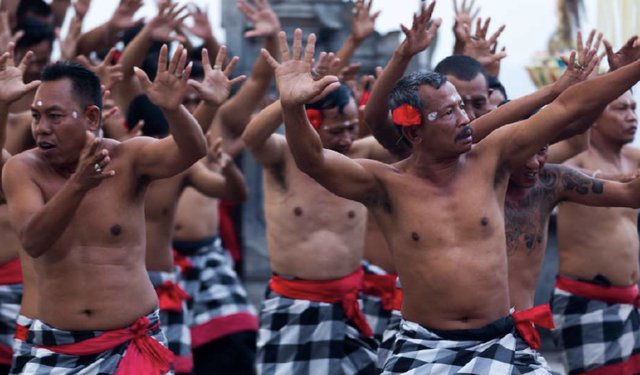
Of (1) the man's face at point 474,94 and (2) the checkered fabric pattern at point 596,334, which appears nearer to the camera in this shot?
(1) the man's face at point 474,94

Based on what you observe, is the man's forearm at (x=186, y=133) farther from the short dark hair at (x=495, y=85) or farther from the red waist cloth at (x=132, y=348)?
the short dark hair at (x=495, y=85)

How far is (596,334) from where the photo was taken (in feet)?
17.8

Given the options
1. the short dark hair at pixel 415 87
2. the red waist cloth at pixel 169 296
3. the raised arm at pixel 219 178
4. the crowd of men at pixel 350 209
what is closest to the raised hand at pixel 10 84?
the crowd of men at pixel 350 209

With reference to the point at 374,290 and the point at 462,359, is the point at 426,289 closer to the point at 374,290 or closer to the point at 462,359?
the point at 462,359

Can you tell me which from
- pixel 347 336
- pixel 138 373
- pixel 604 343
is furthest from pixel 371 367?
pixel 138 373

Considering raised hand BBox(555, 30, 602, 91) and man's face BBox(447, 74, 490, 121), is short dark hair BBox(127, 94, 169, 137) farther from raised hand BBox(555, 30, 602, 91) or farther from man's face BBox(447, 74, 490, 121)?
raised hand BBox(555, 30, 602, 91)

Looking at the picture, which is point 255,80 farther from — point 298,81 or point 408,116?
point 298,81

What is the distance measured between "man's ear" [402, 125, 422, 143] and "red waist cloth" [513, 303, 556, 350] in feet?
2.61

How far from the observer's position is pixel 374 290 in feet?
18.4

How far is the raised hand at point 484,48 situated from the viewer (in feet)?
17.2

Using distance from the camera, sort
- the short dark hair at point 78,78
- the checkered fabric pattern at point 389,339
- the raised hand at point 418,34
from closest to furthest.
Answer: the short dark hair at point 78,78 < the raised hand at point 418,34 < the checkered fabric pattern at point 389,339

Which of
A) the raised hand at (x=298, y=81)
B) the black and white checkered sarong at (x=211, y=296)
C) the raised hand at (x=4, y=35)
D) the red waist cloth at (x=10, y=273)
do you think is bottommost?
the black and white checkered sarong at (x=211, y=296)

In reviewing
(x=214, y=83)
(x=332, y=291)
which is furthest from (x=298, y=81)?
(x=332, y=291)

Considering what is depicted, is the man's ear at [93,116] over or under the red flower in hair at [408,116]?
over
